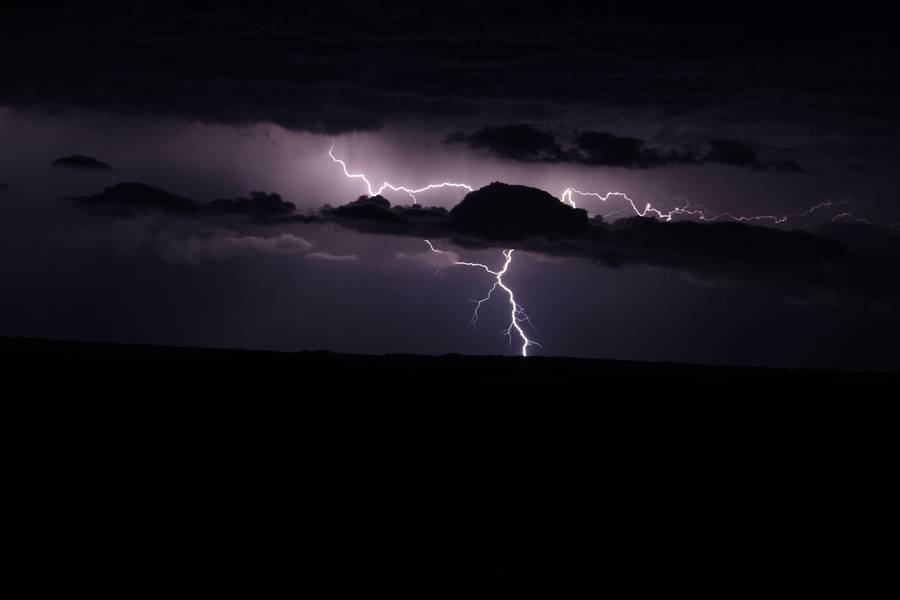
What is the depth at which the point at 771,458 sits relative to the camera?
16.5 metres

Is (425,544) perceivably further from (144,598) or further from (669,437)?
(669,437)

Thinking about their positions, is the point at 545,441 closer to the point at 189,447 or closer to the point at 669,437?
the point at 669,437

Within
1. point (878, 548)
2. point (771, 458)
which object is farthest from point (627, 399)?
point (878, 548)

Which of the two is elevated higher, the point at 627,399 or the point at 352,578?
the point at 352,578

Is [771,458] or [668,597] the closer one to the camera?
[668,597]

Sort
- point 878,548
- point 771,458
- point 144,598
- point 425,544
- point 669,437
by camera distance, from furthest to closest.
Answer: point 669,437
point 771,458
point 878,548
point 425,544
point 144,598

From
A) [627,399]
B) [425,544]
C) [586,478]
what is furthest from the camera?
[627,399]

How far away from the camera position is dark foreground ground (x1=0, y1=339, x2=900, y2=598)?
31.5 feet

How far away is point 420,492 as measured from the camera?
41.2 ft

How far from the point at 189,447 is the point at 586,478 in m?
6.49

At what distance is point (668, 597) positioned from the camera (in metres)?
9.23

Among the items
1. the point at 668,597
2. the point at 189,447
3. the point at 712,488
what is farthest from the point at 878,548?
the point at 189,447

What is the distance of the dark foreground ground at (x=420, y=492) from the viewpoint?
9594mm

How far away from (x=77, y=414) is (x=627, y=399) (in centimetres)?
1321
